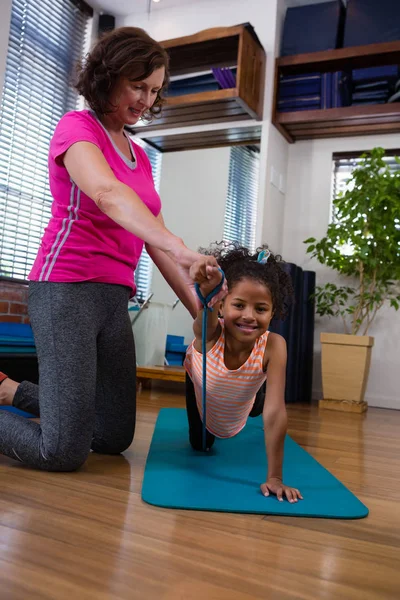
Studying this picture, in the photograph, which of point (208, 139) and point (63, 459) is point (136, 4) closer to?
point (208, 139)

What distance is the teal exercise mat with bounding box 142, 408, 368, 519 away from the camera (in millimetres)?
1197

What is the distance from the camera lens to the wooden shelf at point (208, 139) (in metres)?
3.90

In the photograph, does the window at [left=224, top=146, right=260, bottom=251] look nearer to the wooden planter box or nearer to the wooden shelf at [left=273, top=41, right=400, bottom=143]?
the wooden shelf at [left=273, top=41, right=400, bottom=143]

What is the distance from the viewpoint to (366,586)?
844 mm

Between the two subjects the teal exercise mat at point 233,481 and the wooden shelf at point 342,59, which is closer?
the teal exercise mat at point 233,481

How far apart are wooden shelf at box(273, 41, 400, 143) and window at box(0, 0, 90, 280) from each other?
1485 millimetres

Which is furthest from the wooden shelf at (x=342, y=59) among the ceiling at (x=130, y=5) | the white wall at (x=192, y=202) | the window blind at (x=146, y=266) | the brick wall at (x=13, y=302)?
the brick wall at (x=13, y=302)

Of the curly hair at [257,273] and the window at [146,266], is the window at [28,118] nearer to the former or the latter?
the window at [146,266]

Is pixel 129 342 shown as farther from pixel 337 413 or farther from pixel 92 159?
pixel 337 413

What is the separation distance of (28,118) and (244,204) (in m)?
1.47

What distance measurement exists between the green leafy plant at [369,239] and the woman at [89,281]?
7.05 feet

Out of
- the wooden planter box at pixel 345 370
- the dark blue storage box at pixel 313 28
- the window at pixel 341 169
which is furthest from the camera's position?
the window at pixel 341 169

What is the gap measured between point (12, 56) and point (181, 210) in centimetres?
143

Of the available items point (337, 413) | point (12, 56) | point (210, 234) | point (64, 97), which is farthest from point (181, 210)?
point (337, 413)
